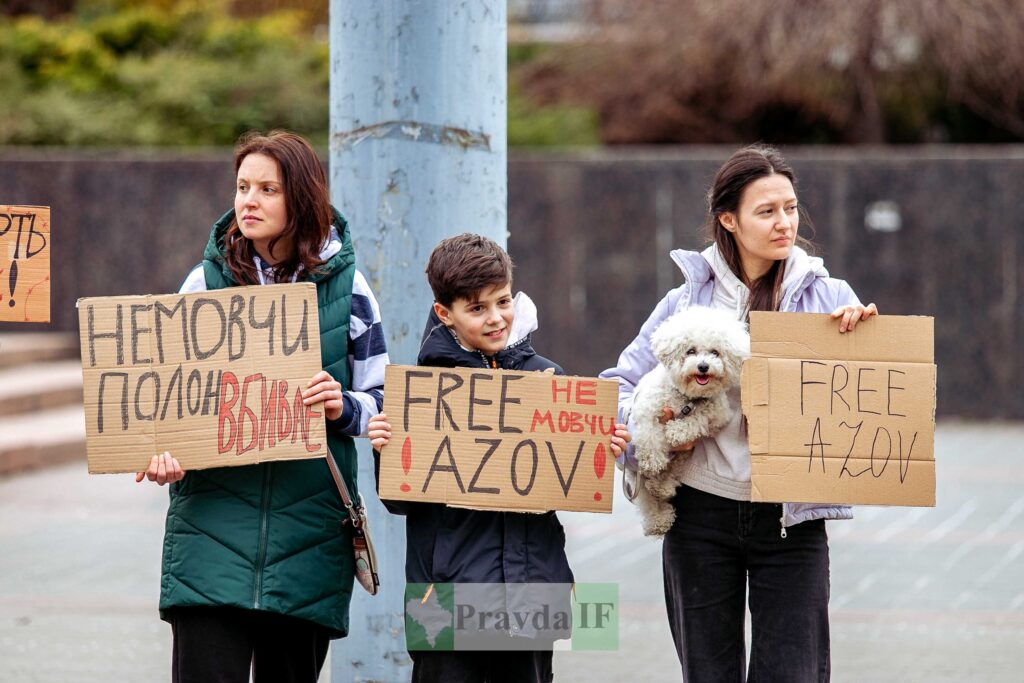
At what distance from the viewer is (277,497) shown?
3.70 meters

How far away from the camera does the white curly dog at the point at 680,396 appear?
3768 mm

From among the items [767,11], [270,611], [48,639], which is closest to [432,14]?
[270,611]

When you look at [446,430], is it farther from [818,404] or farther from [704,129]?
[704,129]

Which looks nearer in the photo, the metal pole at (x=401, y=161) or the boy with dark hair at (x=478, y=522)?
the boy with dark hair at (x=478, y=522)

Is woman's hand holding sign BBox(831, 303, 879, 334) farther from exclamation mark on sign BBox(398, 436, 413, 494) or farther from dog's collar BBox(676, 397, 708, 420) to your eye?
exclamation mark on sign BBox(398, 436, 413, 494)

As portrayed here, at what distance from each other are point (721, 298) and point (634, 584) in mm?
3689

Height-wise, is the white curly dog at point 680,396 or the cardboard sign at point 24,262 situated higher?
the cardboard sign at point 24,262

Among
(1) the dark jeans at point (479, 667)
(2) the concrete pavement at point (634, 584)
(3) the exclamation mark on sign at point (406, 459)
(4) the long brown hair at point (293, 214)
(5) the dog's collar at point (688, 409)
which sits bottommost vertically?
(2) the concrete pavement at point (634, 584)

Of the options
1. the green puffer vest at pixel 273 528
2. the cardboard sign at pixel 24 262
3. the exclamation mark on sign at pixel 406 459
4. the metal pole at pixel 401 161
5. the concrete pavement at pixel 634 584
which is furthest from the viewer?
the concrete pavement at pixel 634 584

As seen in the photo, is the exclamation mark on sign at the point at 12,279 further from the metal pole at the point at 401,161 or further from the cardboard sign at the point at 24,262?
the metal pole at the point at 401,161

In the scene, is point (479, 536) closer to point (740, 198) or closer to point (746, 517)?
point (746, 517)

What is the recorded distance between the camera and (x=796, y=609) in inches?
148

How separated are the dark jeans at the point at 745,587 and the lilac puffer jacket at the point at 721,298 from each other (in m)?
0.11

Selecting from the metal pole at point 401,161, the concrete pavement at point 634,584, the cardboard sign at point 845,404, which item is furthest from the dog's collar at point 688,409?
the concrete pavement at point 634,584
